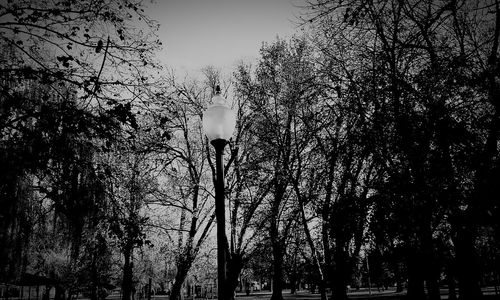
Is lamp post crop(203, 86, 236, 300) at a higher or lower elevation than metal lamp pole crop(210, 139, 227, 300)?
higher

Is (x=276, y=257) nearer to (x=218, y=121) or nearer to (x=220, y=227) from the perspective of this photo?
(x=220, y=227)

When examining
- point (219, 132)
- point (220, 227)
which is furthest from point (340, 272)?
point (219, 132)

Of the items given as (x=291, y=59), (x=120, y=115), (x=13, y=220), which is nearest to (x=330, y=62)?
(x=291, y=59)

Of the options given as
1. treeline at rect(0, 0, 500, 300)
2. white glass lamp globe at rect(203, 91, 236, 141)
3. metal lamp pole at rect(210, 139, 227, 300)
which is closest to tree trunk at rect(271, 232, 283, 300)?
treeline at rect(0, 0, 500, 300)

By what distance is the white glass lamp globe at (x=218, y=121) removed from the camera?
5777mm

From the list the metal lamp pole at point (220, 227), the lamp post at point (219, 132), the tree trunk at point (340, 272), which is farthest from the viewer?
the tree trunk at point (340, 272)

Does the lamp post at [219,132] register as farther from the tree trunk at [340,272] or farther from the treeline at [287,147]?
the tree trunk at [340,272]

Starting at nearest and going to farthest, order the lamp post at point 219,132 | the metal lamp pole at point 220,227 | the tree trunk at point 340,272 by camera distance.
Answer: the metal lamp pole at point 220,227, the lamp post at point 219,132, the tree trunk at point 340,272

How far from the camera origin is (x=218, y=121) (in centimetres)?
581

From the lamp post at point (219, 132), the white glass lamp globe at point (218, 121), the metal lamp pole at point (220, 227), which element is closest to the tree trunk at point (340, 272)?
the metal lamp pole at point (220, 227)

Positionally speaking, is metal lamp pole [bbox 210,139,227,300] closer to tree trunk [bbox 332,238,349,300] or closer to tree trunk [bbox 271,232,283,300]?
tree trunk [bbox 271,232,283,300]

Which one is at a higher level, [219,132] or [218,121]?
[218,121]

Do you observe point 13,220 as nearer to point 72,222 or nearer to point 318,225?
point 72,222

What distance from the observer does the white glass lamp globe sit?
578cm
